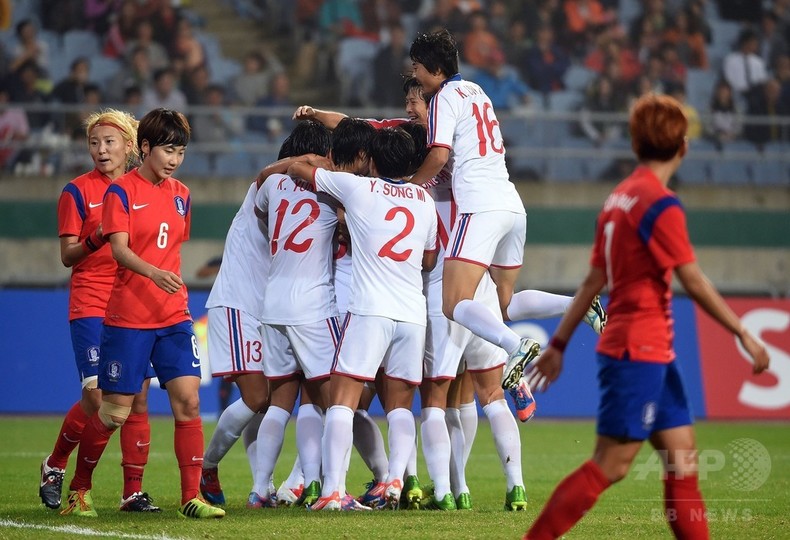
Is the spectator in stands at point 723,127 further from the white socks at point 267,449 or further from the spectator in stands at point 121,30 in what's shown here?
the white socks at point 267,449

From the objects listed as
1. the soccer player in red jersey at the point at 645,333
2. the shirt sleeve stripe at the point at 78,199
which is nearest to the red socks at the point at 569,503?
the soccer player in red jersey at the point at 645,333

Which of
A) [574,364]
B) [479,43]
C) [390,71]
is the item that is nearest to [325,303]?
[574,364]

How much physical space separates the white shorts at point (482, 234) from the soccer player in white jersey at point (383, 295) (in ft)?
0.62

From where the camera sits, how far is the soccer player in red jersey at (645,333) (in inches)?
177

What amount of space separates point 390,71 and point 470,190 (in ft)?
35.2

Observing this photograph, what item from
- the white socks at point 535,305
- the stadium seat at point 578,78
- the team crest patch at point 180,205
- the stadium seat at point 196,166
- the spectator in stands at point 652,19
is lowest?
the white socks at point 535,305

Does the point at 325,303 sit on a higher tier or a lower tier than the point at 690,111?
lower

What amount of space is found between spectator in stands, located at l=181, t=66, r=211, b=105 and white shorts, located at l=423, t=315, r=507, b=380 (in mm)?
10823

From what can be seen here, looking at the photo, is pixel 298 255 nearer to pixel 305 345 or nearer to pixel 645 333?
pixel 305 345

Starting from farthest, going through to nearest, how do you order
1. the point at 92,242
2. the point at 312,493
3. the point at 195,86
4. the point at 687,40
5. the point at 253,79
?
the point at 687,40 → the point at 253,79 → the point at 195,86 → the point at 312,493 → the point at 92,242

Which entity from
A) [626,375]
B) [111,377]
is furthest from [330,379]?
[626,375]

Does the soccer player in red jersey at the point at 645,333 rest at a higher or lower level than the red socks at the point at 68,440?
higher

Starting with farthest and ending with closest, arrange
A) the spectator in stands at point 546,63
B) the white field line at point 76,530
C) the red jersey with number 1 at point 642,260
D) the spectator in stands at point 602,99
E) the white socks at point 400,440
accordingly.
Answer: the spectator in stands at point 546,63 → the spectator in stands at point 602,99 → the white socks at point 400,440 → the white field line at point 76,530 → the red jersey with number 1 at point 642,260

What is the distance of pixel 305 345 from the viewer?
271 inches
